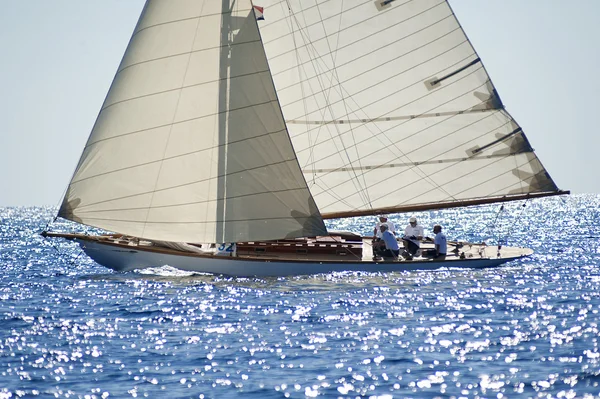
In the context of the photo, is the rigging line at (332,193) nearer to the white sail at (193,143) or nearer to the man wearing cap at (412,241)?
the man wearing cap at (412,241)

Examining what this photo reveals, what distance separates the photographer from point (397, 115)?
32.8 meters

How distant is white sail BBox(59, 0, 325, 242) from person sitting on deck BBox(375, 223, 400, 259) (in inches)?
129

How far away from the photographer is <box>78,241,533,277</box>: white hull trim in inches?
1209

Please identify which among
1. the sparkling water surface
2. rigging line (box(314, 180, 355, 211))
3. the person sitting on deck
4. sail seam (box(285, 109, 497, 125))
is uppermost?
sail seam (box(285, 109, 497, 125))

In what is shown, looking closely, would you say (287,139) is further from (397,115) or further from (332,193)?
(397,115)

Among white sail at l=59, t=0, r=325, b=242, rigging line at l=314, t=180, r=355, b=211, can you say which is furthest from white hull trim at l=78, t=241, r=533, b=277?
rigging line at l=314, t=180, r=355, b=211

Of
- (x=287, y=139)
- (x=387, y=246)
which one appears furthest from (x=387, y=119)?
(x=287, y=139)

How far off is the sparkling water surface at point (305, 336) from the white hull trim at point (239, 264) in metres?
0.35

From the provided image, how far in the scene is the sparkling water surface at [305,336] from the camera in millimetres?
16734

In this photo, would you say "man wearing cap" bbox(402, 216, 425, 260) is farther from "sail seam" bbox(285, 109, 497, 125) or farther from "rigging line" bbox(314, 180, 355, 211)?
"sail seam" bbox(285, 109, 497, 125)

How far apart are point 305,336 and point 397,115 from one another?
13.2m

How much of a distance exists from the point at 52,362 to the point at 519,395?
29.1 feet

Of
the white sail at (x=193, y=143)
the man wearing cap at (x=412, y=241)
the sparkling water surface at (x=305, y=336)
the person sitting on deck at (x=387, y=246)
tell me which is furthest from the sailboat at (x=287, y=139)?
the sparkling water surface at (x=305, y=336)

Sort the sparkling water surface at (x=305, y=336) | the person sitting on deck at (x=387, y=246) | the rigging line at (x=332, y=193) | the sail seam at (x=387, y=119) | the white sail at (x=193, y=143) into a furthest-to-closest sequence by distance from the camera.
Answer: the rigging line at (x=332, y=193) < the sail seam at (x=387, y=119) < the person sitting on deck at (x=387, y=246) < the white sail at (x=193, y=143) < the sparkling water surface at (x=305, y=336)
